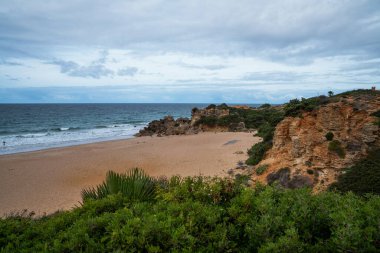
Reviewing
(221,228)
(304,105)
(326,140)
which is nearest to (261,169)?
(326,140)

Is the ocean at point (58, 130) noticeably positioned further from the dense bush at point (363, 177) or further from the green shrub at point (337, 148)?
the dense bush at point (363, 177)

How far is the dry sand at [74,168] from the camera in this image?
45.2ft

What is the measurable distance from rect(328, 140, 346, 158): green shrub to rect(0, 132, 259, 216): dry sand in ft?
18.1

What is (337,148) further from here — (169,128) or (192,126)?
(169,128)

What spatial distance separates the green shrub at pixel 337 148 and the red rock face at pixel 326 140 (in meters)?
0.07

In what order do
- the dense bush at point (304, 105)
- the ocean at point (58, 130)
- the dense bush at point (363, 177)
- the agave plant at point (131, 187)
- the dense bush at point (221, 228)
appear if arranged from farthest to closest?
1. the ocean at point (58, 130)
2. the dense bush at point (304, 105)
3. the dense bush at point (363, 177)
4. the agave plant at point (131, 187)
5. the dense bush at point (221, 228)

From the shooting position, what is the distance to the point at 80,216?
3.90m

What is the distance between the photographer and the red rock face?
10.1 meters

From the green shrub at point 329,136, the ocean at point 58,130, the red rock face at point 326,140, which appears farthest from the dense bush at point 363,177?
the ocean at point 58,130

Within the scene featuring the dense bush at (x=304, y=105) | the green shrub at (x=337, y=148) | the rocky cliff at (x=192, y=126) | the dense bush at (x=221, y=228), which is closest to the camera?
the dense bush at (x=221, y=228)

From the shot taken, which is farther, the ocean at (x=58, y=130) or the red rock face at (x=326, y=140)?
the ocean at (x=58, y=130)

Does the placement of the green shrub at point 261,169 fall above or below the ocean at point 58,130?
above

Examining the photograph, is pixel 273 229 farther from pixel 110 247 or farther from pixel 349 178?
pixel 349 178

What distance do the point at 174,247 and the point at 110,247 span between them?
2.07ft
